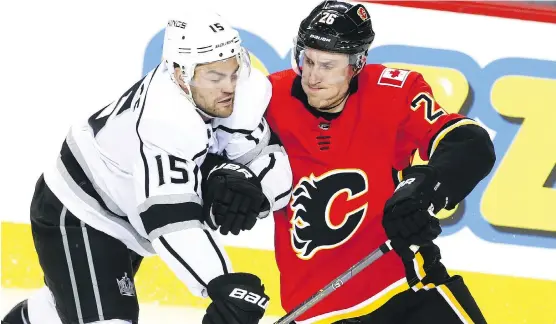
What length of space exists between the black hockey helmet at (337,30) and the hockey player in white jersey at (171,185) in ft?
0.59

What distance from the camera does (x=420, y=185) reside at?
291cm

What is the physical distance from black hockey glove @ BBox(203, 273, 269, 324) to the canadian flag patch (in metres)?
0.73

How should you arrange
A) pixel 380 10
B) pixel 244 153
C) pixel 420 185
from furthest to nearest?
pixel 380 10 → pixel 244 153 → pixel 420 185

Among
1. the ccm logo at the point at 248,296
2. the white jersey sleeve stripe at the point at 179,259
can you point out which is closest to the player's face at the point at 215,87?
the white jersey sleeve stripe at the point at 179,259

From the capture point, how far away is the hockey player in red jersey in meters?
3.04

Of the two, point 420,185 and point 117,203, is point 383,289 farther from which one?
point 117,203

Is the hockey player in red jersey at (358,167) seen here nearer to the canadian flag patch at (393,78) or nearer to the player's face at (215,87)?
the canadian flag patch at (393,78)

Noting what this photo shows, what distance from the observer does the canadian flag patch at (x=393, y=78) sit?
317 centimetres

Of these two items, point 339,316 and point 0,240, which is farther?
point 0,240

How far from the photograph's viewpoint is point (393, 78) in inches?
126

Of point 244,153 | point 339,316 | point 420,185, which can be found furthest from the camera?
point 339,316

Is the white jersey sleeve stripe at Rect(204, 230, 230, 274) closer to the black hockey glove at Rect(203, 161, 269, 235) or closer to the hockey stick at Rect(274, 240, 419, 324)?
the black hockey glove at Rect(203, 161, 269, 235)

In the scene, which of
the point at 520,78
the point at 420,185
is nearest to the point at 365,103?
the point at 420,185

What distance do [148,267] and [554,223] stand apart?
151 centimetres
